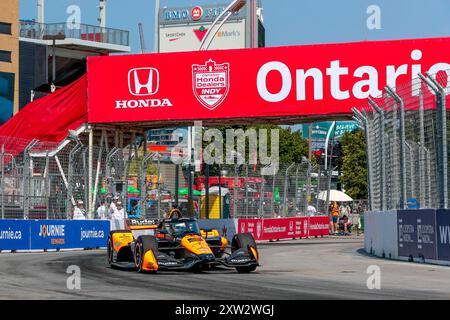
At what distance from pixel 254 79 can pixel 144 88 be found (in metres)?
3.79

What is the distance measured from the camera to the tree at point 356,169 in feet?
255

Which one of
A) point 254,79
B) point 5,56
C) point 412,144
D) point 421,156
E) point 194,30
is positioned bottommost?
point 421,156

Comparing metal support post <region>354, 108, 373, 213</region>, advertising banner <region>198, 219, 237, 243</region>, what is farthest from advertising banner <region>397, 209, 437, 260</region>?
advertising banner <region>198, 219, 237, 243</region>

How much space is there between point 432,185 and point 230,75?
44.2ft

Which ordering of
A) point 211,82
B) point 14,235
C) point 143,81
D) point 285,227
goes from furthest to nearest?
1. point 285,227
2. point 143,81
3. point 211,82
4. point 14,235

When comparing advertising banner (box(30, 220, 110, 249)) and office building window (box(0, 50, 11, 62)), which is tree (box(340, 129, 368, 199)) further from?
advertising banner (box(30, 220, 110, 249))

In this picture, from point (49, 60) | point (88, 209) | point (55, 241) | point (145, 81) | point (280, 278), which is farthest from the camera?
point (49, 60)

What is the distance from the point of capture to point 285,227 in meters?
37.4

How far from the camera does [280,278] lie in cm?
1656

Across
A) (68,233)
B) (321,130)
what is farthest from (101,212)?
(321,130)

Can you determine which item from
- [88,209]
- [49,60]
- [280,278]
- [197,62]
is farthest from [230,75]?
[49,60]

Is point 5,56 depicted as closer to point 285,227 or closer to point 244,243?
point 285,227

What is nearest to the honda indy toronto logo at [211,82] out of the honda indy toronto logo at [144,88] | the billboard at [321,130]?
the honda indy toronto logo at [144,88]
